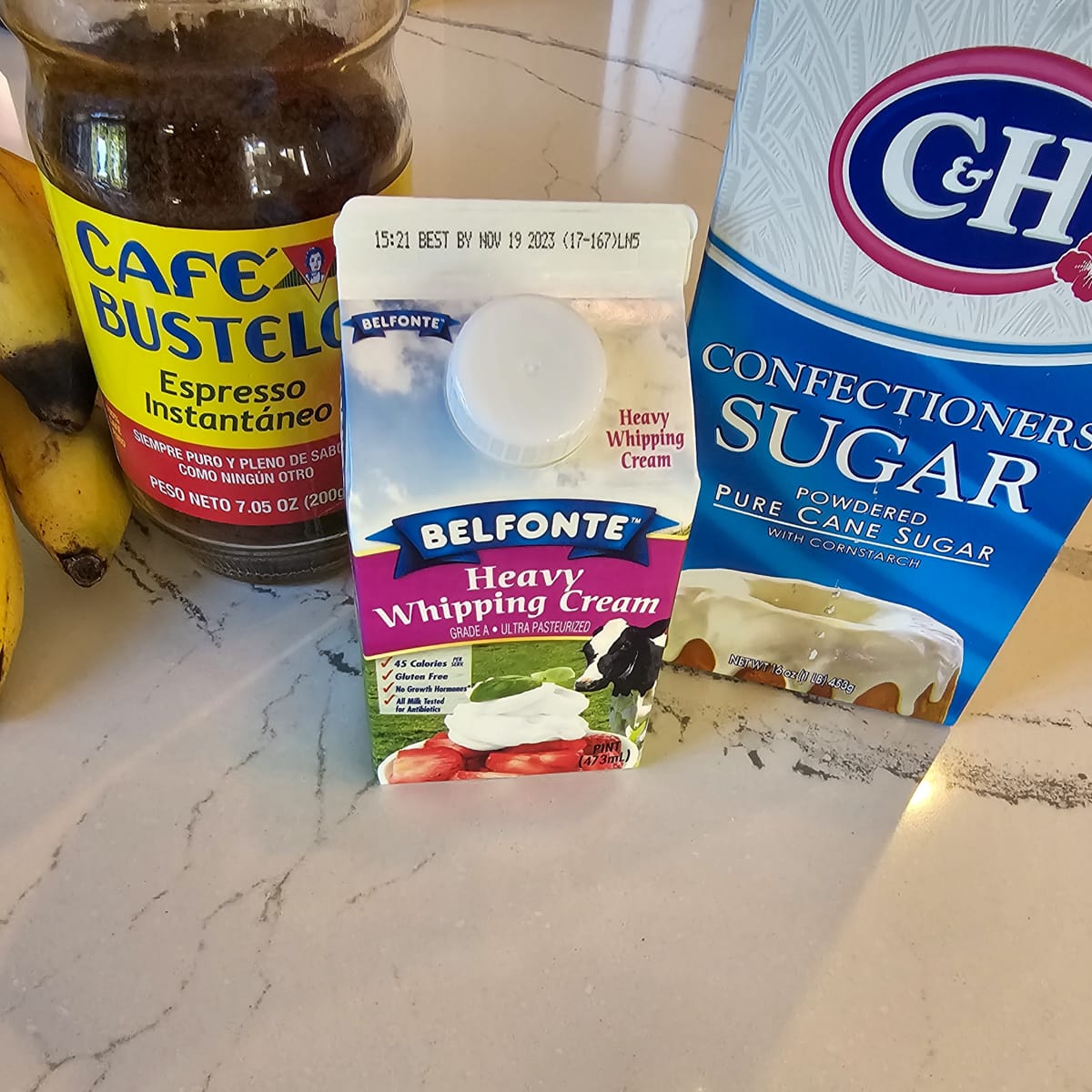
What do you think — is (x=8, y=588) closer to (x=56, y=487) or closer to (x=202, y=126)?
(x=56, y=487)

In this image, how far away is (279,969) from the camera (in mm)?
490

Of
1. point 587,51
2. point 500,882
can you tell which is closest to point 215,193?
point 500,882

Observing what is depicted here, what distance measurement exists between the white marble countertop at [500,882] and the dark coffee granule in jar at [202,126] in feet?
0.81

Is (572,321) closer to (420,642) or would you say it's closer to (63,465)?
(420,642)

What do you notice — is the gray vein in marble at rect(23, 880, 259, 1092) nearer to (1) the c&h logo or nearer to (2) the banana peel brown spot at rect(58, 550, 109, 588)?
(2) the banana peel brown spot at rect(58, 550, 109, 588)

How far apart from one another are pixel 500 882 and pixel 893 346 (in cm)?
31

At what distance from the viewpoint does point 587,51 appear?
0.97m

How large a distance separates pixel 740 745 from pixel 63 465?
403 mm

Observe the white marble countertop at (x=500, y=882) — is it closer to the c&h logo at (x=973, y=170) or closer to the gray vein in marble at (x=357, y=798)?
the gray vein in marble at (x=357, y=798)

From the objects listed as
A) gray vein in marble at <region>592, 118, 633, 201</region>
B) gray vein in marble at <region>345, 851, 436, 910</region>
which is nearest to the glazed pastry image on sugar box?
gray vein in marble at <region>345, 851, 436, 910</region>

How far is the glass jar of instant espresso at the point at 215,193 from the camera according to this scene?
0.46m

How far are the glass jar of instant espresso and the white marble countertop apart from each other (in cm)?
13

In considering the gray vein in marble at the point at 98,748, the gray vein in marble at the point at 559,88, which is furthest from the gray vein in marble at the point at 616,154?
the gray vein in marble at the point at 98,748

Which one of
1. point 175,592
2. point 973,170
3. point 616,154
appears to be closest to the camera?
point 973,170
